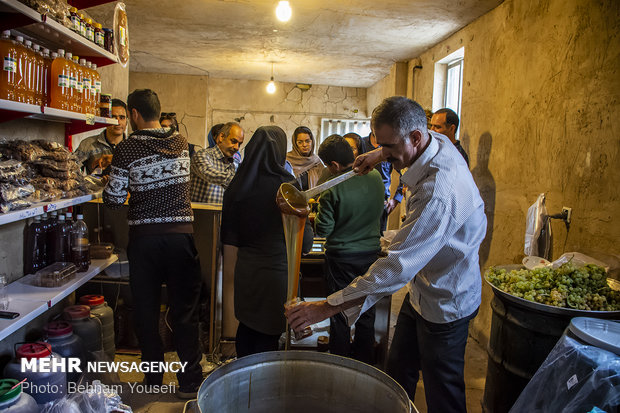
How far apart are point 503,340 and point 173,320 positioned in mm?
1978

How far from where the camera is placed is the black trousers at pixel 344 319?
314 centimetres

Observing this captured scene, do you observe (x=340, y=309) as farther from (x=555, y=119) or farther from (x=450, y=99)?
(x=450, y=99)

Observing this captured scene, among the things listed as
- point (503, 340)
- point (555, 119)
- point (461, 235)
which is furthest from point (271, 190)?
point (555, 119)

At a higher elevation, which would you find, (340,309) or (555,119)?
(555,119)

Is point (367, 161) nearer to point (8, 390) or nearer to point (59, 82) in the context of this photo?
point (59, 82)

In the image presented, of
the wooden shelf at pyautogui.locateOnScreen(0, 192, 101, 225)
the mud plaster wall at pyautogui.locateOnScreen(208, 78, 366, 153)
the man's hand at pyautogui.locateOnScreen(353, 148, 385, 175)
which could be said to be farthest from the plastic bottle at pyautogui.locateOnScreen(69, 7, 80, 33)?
the mud plaster wall at pyautogui.locateOnScreen(208, 78, 366, 153)

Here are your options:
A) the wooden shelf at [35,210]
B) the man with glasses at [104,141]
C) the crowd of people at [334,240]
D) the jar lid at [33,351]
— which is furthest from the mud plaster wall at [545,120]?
the man with glasses at [104,141]

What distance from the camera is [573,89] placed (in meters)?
2.94

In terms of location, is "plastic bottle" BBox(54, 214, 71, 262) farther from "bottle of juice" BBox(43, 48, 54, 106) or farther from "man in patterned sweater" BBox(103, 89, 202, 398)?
"bottle of juice" BBox(43, 48, 54, 106)

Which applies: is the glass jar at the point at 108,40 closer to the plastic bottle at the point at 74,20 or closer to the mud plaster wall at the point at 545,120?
the plastic bottle at the point at 74,20

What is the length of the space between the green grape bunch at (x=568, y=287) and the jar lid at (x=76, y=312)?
2.47 m

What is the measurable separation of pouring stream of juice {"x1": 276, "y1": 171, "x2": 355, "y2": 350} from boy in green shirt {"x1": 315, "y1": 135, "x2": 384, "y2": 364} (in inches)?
34.1

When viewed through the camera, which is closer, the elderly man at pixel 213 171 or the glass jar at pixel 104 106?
the glass jar at pixel 104 106

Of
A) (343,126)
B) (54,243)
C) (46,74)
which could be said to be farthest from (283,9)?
(343,126)
